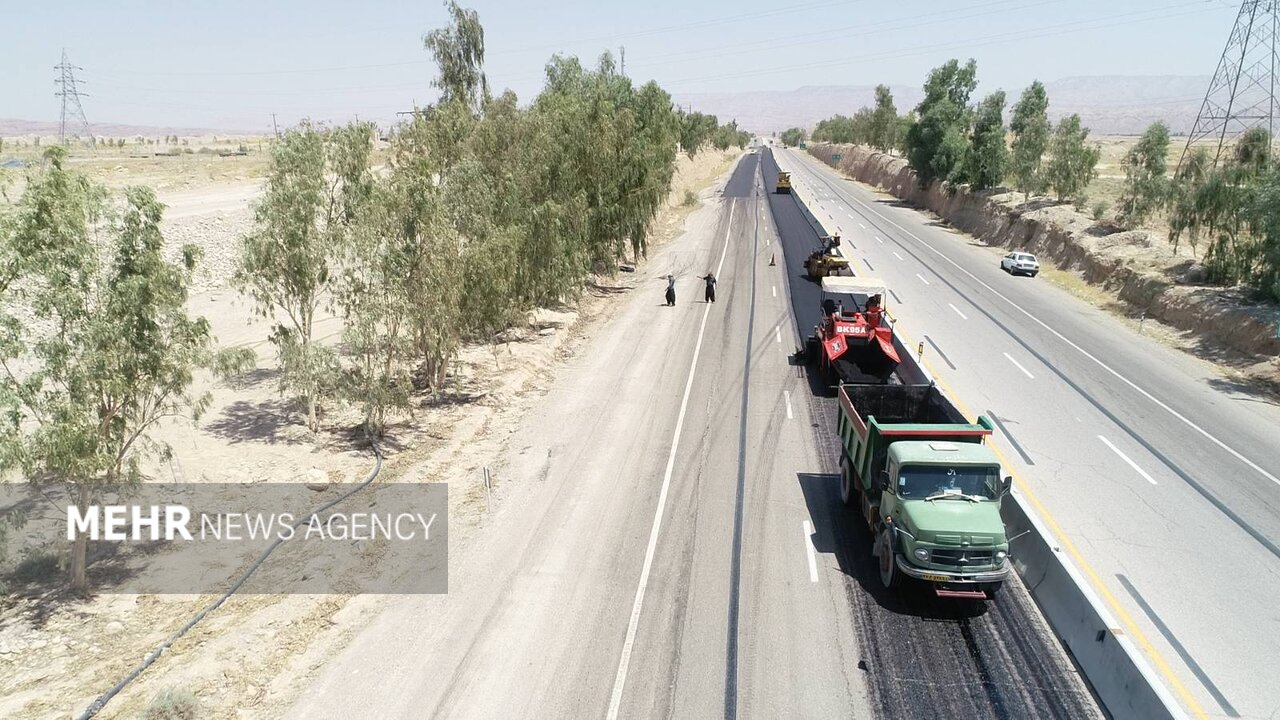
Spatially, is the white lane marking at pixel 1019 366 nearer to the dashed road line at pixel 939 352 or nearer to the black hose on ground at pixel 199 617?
the dashed road line at pixel 939 352

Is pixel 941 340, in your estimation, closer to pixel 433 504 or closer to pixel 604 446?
pixel 604 446

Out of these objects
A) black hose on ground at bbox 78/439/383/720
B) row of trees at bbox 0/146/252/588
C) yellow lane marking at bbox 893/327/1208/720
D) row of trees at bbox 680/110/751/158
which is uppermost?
row of trees at bbox 680/110/751/158

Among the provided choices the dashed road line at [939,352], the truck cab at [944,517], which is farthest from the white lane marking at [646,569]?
the dashed road line at [939,352]

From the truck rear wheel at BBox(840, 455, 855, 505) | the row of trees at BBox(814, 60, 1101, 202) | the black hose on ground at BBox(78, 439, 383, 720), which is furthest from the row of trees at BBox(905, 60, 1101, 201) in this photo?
the black hose on ground at BBox(78, 439, 383, 720)

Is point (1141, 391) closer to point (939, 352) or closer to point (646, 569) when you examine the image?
point (939, 352)

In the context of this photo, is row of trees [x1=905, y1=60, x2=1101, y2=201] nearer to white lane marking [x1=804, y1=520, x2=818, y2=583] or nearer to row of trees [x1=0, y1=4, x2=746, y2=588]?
row of trees [x1=0, y1=4, x2=746, y2=588]
